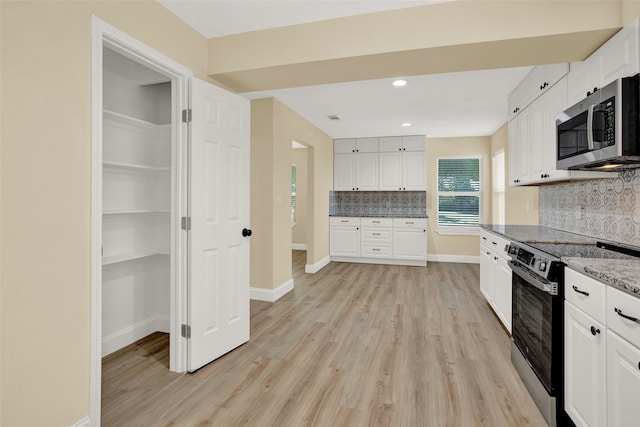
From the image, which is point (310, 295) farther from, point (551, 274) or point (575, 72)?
point (575, 72)

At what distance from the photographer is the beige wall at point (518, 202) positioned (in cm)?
406

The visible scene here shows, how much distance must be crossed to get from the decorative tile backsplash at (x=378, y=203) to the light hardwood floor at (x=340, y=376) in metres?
3.01

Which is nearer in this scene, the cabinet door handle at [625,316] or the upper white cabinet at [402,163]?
the cabinet door handle at [625,316]

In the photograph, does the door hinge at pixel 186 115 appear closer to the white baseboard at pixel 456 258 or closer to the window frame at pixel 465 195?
the window frame at pixel 465 195

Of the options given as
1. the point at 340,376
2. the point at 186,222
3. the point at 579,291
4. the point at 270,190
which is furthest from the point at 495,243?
the point at 186,222

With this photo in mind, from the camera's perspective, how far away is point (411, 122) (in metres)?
5.23

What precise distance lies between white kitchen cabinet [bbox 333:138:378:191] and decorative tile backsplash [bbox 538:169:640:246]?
3.36m

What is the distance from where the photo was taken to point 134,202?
9.62 ft

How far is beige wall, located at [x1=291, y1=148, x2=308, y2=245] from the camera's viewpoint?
27.5 feet

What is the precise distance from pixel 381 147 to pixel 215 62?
429 cm

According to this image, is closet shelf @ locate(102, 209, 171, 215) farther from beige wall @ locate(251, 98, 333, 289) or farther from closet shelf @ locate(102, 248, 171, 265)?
beige wall @ locate(251, 98, 333, 289)

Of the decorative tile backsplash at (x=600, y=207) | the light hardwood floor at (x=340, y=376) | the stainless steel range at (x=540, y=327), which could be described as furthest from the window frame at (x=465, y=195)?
the stainless steel range at (x=540, y=327)

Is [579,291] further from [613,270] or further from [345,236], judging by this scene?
[345,236]

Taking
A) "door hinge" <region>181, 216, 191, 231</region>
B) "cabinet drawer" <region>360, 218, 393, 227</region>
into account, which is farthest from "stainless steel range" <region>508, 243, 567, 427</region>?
"cabinet drawer" <region>360, 218, 393, 227</region>
